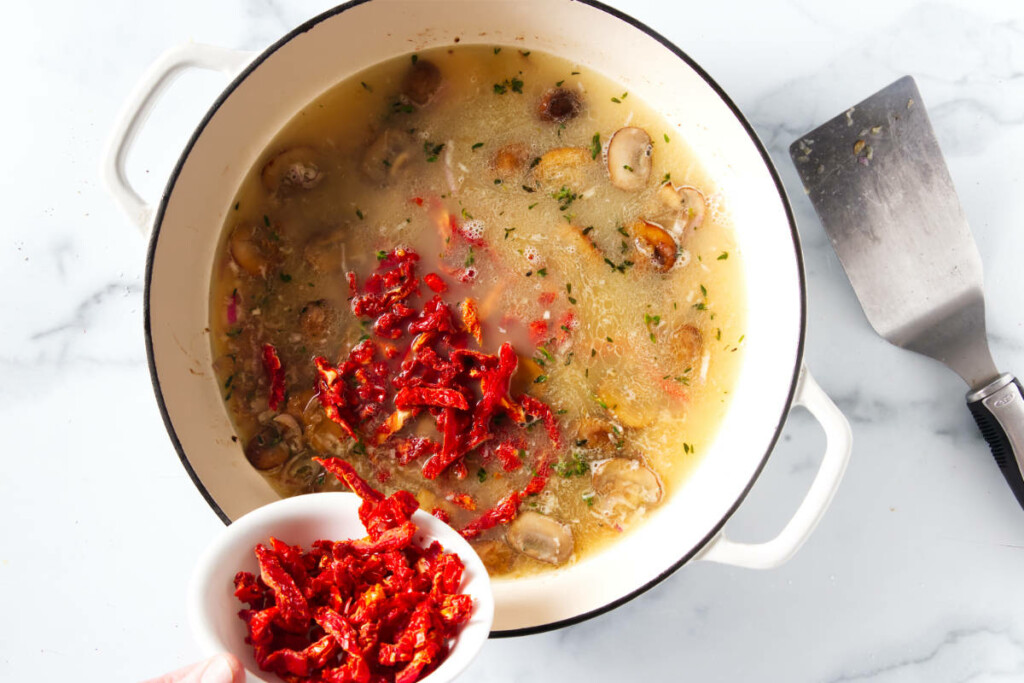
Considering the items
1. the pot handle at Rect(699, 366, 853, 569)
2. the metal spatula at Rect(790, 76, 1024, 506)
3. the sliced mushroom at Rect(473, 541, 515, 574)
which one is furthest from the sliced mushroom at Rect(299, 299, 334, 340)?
the metal spatula at Rect(790, 76, 1024, 506)

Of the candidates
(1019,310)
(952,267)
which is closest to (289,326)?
(952,267)

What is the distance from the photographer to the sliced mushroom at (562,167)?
200 centimetres

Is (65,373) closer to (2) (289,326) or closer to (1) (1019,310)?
(2) (289,326)

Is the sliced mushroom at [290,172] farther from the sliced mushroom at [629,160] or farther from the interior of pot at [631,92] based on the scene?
the sliced mushroom at [629,160]

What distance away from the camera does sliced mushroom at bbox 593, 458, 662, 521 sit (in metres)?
1.99

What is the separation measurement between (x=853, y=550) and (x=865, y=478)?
193 mm

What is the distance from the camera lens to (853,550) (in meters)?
2.04

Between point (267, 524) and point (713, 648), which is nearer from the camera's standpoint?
point (267, 524)

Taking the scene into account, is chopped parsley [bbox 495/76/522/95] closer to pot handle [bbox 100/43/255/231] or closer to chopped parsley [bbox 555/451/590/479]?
pot handle [bbox 100/43/255/231]

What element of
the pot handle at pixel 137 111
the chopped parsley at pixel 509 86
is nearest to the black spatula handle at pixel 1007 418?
the chopped parsley at pixel 509 86

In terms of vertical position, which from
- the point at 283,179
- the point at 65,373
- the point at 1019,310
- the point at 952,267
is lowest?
the point at 1019,310

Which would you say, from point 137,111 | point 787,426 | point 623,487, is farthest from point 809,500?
point 137,111

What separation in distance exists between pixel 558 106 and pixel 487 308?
566 millimetres

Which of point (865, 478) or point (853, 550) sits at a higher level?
point (865, 478)
